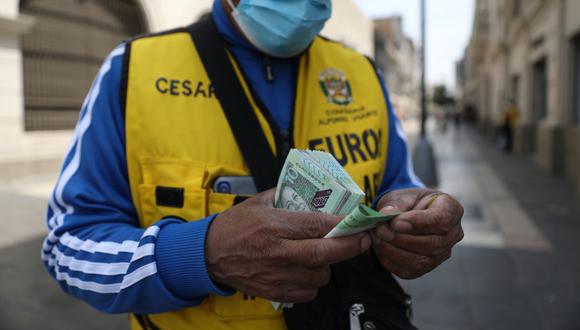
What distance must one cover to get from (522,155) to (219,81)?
656 inches

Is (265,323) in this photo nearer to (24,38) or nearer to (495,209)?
(495,209)

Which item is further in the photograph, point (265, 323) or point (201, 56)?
point (201, 56)

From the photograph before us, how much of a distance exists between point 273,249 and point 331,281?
13.7 inches

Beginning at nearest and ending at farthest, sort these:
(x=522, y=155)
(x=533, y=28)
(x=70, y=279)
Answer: (x=70, y=279), (x=533, y=28), (x=522, y=155)

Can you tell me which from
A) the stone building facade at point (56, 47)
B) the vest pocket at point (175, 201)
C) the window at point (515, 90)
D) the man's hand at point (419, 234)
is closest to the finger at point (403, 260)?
the man's hand at point (419, 234)

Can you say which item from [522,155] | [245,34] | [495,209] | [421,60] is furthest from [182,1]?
[245,34]

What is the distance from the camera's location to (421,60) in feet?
35.3

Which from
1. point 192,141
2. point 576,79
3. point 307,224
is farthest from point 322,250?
point 576,79

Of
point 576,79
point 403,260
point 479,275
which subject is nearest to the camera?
point 403,260

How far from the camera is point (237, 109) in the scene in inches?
52.9

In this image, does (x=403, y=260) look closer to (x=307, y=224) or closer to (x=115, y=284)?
(x=307, y=224)

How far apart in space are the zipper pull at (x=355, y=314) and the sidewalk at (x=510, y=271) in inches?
104

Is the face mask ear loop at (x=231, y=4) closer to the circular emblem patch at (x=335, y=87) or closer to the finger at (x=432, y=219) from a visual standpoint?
the circular emblem patch at (x=335, y=87)

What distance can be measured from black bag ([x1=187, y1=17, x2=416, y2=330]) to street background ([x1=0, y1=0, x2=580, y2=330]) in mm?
2530
